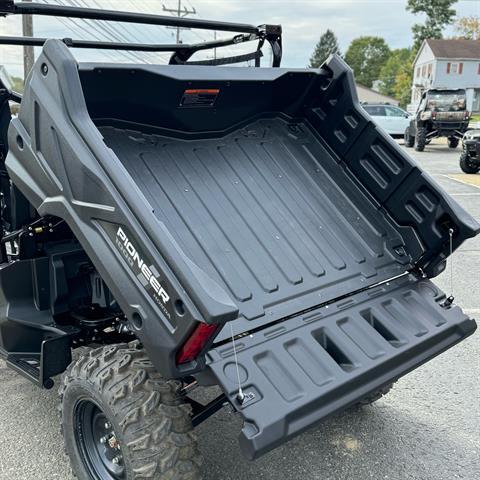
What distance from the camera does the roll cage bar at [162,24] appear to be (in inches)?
125

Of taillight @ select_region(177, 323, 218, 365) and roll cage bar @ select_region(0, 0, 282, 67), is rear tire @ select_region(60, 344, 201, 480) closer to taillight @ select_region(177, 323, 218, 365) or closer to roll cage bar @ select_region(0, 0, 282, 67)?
taillight @ select_region(177, 323, 218, 365)

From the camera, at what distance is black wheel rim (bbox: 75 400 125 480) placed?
2.69m

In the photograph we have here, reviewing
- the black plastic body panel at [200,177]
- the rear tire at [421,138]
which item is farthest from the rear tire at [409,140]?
the black plastic body panel at [200,177]

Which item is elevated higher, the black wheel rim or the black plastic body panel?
the black plastic body panel

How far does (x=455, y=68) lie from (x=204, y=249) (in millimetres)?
70434

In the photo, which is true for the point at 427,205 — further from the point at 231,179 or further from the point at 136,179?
the point at 136,179

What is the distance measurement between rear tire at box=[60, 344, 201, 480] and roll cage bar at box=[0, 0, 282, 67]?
1.79 m

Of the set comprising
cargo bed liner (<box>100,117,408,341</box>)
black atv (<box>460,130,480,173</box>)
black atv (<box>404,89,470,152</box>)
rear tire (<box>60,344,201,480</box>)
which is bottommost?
black atv (<box>404,89,470,152</box>)

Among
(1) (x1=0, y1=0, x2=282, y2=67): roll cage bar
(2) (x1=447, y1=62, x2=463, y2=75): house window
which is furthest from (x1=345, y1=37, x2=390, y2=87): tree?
(1) (x1=0, y1=0, x2=282, y2=67): roll cage bar

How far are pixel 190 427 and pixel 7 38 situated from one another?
265 cm

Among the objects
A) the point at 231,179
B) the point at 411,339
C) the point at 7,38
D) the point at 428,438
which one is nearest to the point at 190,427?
the point at 411,339

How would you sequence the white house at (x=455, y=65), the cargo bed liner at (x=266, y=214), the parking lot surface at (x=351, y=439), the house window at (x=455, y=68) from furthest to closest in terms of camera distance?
the house window at (x=455, y=68) → the white house at (x=455, y=65) → the parking lot surface at (x=351, y=439) → the cargo bed liner at (x=266, y=214)

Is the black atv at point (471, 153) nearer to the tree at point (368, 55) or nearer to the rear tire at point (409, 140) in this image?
the rear tire at point (409, 140)

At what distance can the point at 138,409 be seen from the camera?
231 centimetres
